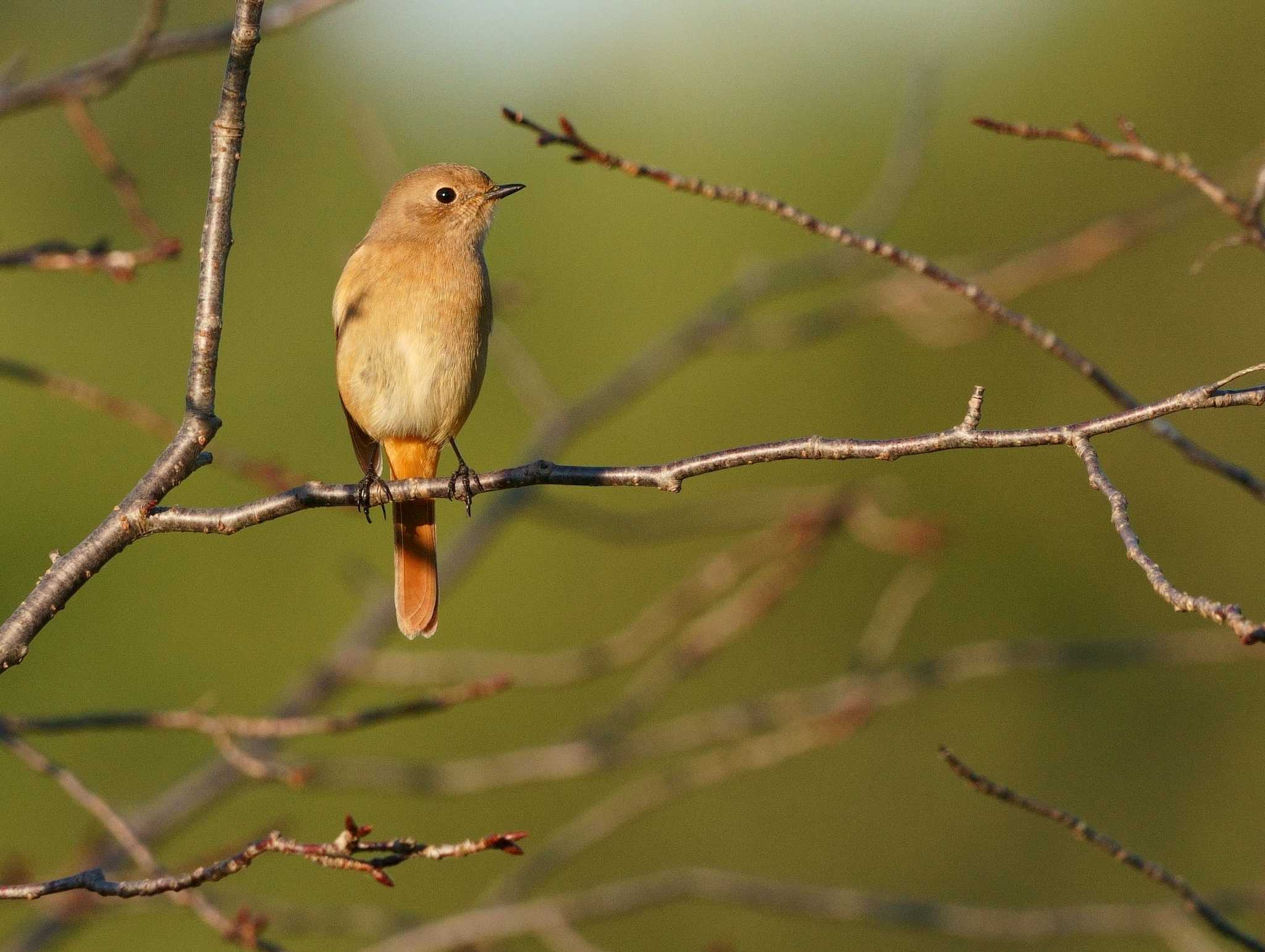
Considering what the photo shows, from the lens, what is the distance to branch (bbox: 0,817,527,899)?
2031 millimetres

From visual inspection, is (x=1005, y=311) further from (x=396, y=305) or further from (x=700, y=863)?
(x=700, y=863)

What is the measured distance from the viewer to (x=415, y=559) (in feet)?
16.4

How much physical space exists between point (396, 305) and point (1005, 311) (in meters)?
2.20

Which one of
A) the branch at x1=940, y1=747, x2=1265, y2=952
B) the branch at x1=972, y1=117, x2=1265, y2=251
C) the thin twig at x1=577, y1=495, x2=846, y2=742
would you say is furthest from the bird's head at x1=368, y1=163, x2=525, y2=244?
the branch at x1=940, y1=747, x2=1265, y2=952

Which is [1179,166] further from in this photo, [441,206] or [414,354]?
[441,206]

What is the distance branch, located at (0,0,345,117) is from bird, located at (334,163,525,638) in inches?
43.3

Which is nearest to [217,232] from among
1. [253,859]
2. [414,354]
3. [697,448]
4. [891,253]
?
[253,859]

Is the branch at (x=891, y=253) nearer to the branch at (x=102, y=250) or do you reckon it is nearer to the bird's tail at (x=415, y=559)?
the branch at (x=102, y=250)


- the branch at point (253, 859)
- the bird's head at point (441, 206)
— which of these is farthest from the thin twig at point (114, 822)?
the bird's head at point (441, 206)

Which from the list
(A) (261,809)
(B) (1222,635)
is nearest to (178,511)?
(B) (1222,635)

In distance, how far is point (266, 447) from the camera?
1115cm

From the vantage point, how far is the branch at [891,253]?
3.13 metres

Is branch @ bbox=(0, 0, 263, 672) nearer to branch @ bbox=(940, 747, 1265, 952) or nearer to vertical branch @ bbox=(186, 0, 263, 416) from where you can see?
vertical branch @ bbox=(186, 0, 263, 416)

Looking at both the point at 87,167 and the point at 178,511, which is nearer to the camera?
the point at 178,511
